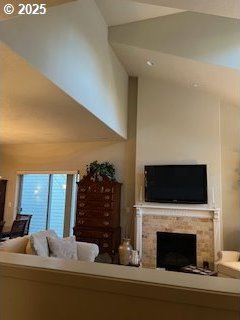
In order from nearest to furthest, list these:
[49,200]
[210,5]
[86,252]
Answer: [210,5] < [86,252] < [49,200]

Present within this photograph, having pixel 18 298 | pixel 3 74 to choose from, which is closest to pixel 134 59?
pixel 3 74

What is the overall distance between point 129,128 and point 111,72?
1529 millimetres

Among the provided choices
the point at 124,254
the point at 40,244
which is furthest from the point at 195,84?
the point at 40,244

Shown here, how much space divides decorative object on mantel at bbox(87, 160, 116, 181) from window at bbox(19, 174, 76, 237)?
904 mm

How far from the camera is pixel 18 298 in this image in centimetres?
136

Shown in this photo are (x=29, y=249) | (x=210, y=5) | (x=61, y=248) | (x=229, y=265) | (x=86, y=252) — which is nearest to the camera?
(x=210, y=5)

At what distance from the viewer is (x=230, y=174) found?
5.71m

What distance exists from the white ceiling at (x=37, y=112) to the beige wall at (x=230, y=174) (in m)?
2.37

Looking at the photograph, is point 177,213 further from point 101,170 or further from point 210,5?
point 210,5

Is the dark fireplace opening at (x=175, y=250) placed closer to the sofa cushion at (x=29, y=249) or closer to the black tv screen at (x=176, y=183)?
the black tv screen at (x=176, y=183)

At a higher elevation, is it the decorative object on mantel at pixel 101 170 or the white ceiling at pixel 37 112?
the white ceiling at pixel 37 112

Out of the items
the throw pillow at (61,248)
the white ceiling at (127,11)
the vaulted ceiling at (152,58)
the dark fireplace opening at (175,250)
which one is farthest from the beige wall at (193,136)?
the throw pillow at (61,248)

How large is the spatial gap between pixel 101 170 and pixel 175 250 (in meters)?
2.32

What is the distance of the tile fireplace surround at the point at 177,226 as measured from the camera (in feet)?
18.0
